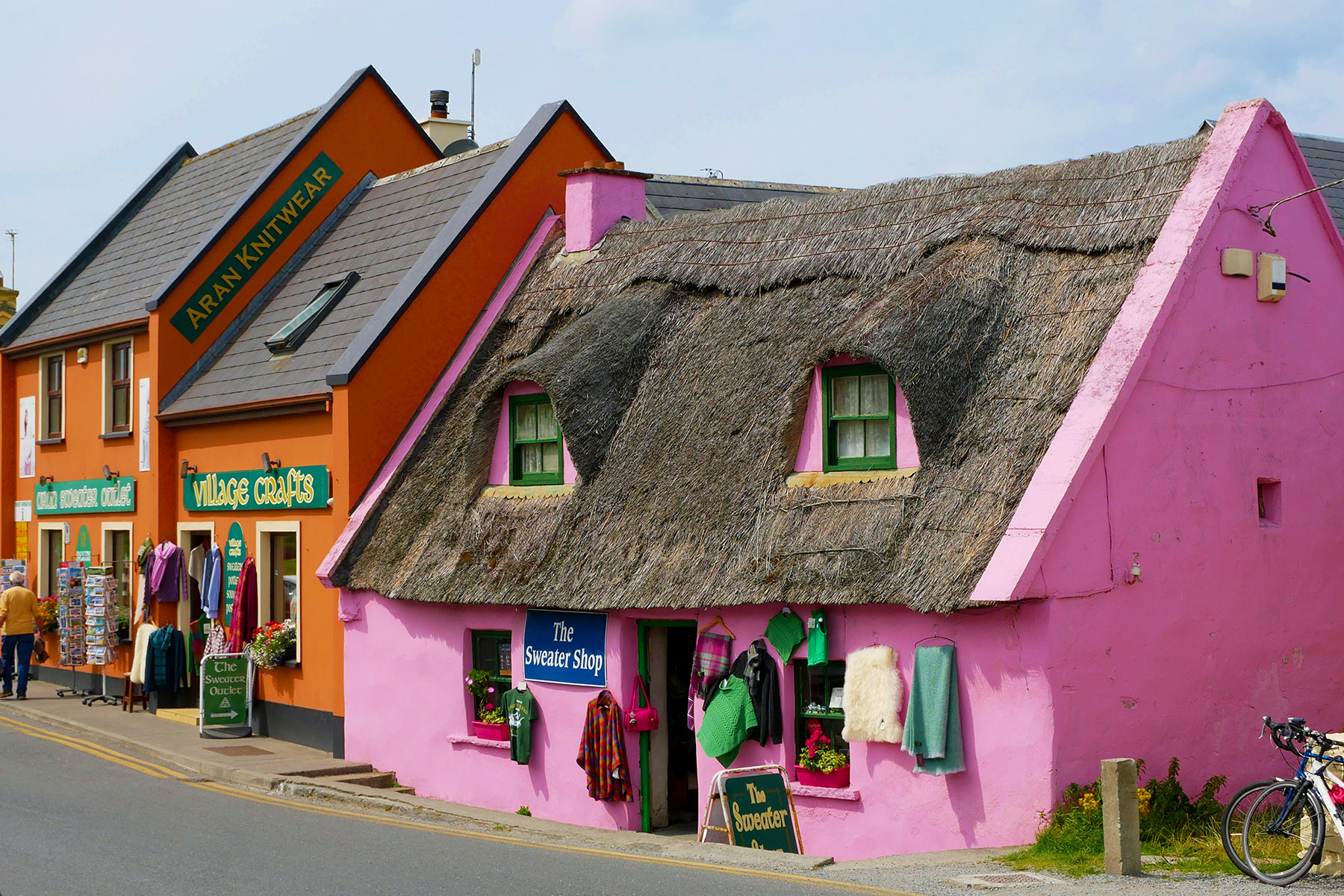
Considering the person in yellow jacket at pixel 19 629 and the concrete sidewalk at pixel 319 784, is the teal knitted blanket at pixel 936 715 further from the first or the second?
the person in yellow jacket at pixel 19 629

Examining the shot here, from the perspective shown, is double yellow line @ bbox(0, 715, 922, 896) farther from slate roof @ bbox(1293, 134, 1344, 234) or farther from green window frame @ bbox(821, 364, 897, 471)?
slate roof @ bbox(1293, 134, 1344, 234)

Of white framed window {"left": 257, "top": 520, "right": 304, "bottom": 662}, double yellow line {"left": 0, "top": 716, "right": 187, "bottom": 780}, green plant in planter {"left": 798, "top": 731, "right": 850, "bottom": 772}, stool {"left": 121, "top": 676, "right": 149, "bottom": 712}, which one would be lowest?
double yellow line {"left": 0, "top": 716, "right": 187, "bottom": 780}

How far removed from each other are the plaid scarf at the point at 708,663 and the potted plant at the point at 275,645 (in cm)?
693

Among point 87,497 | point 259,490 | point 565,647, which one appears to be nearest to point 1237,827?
point 565,647

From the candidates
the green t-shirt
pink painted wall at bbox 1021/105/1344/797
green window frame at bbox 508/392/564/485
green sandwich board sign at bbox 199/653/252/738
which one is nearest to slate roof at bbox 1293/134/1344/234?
pink painted wall at bbox 1021/105/1344/797

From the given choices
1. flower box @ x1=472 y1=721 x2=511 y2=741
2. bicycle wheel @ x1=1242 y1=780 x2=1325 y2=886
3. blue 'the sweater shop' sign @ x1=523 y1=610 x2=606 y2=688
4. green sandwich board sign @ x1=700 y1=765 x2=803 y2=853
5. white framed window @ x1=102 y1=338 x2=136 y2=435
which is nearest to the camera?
bicycle wheel @ x1=1242 y1=780 x2=1325 y2=886

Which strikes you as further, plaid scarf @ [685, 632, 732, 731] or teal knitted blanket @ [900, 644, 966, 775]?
plaid scarf @ [685, 632, 732, 731]

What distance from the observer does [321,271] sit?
2145 cm

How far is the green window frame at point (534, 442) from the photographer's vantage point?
16.4 m

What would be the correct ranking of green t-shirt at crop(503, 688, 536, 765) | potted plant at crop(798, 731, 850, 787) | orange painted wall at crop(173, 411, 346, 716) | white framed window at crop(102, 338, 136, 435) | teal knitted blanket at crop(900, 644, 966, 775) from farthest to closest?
white framed window at crop(102, 338, 136, 435)
orange painted wall at crop(173, 411, 346, 716)
green t-shirt at crop(503, 688, 536, 765)
potted plant at crop(798, 731, 850, 787)
teal knitted blanket at crop(900, 644, 966, 775)

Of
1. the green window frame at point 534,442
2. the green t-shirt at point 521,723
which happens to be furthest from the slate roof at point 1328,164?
the green t-shirt at point 521,723

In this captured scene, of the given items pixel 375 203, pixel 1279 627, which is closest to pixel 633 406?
pixel 1279 627

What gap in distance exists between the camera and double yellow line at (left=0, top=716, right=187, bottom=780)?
53.6ft

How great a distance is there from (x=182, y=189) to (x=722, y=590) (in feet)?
56.6
